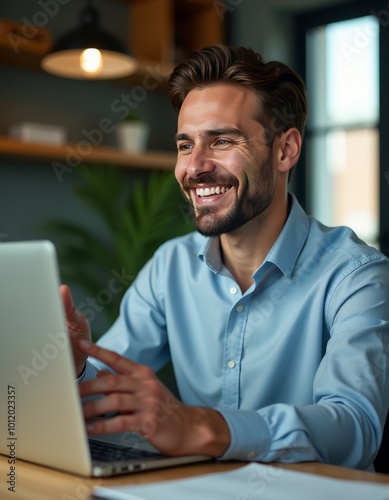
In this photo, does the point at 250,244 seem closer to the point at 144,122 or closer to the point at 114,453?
the point at 114,453

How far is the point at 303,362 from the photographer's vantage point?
1694mm

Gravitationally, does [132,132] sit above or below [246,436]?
above

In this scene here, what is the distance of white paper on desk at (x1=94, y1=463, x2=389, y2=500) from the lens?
956 mm

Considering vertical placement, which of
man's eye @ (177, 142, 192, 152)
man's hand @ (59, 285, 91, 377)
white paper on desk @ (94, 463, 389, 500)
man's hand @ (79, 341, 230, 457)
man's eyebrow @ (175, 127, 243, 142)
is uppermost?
man's eyebrow @ (175, 127, 243, 142)

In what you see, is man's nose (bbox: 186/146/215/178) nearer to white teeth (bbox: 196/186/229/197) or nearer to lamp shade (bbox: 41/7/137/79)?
white teeth (bbox: 196/186/229/197)

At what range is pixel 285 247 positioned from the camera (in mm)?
1764

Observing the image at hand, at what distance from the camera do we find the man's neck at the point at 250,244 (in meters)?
1.86

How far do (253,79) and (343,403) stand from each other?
837mm

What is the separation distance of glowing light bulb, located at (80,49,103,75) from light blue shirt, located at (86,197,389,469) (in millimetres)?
1756

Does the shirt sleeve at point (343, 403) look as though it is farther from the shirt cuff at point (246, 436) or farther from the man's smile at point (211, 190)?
the man's smile at point (211, 190)
